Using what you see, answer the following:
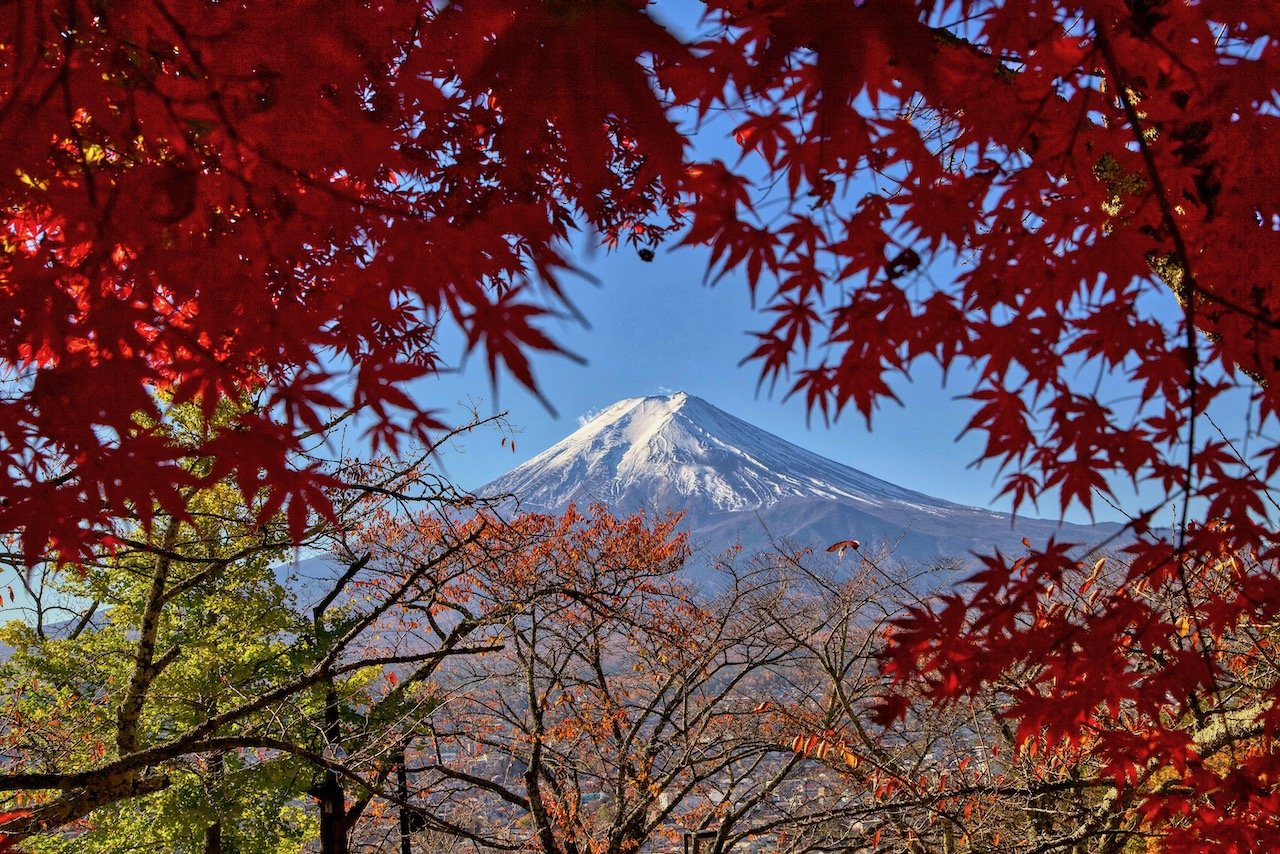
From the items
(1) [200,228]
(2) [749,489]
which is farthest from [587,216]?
(2) [749,489]

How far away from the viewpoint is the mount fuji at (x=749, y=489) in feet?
268

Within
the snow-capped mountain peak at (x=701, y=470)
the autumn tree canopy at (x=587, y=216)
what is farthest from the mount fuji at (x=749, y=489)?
the autumn tree canopy at (x=587, y=216)

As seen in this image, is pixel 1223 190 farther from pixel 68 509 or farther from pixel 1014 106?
pixel 68 509

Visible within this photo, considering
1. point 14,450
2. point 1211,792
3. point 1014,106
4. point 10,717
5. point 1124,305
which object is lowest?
point 1211,792

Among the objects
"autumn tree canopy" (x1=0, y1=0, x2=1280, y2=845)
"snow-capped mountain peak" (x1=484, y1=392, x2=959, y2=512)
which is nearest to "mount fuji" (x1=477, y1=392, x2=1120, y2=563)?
"snow-capped mountain peak" (x1=484, y1=392, x2=959, y2=512)

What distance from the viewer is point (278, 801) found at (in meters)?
11.7

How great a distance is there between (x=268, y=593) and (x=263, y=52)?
11739mm

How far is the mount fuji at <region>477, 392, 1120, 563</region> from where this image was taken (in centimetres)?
8181

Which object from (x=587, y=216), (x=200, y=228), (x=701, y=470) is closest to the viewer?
(x=587, y=216)

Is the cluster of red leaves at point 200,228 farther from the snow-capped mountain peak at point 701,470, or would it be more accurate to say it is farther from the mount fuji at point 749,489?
the mount fuji at point 749,489

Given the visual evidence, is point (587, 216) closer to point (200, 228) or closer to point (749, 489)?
point (200, 228)

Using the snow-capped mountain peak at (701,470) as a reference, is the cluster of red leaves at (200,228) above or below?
below

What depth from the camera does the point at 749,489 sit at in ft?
289

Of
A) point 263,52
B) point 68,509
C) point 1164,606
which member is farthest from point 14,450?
point 1164,606
